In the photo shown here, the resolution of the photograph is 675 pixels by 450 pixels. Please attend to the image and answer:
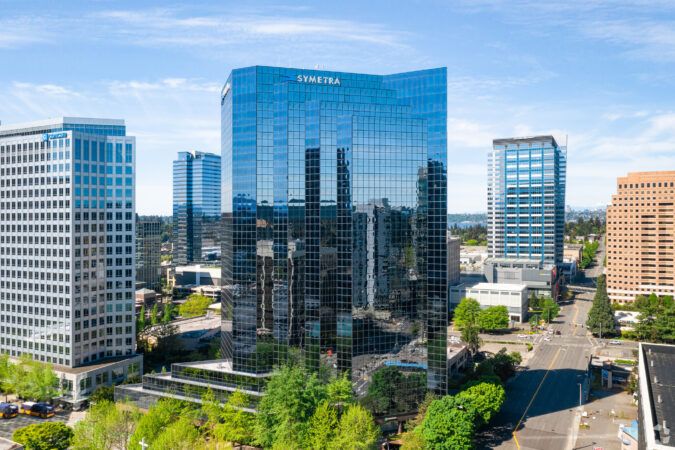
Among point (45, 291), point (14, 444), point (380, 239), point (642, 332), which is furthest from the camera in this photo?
point (642, 332)

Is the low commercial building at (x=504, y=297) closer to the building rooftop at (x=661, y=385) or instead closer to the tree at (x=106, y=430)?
the building rooftop at (x=661, y=385)

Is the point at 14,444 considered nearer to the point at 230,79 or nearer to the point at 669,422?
the point at 230,79

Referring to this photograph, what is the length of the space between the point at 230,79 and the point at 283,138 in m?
17.6

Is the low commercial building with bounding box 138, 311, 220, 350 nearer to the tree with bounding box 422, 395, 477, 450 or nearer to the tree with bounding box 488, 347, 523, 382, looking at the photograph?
the tree with bounding box 422, 395, 477, 450

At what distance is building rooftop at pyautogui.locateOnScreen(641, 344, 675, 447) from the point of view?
62031mm

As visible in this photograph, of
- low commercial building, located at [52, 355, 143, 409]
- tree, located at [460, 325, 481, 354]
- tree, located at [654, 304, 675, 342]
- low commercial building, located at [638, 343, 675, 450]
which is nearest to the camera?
low commercial building, located at [638, 343, 675, 450]

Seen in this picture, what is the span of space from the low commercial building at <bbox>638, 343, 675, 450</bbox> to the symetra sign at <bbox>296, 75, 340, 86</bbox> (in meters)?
76.3

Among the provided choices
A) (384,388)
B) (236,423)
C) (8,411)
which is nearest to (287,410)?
(236,423)

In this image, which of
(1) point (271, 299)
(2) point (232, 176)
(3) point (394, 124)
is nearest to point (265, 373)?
(1) point (271, 299)

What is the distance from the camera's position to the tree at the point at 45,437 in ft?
251

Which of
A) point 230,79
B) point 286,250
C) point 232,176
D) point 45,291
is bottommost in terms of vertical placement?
point 45,291

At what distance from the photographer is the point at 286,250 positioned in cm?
9319

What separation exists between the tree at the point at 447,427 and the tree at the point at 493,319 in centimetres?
9817

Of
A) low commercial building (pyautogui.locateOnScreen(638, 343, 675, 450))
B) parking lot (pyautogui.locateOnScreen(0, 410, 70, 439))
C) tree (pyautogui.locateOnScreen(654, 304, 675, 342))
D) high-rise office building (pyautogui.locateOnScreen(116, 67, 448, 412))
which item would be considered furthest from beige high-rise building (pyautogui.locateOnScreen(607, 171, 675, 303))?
parking lot (pyautogui.locateOnScreen(0, 410, 70, 439))
